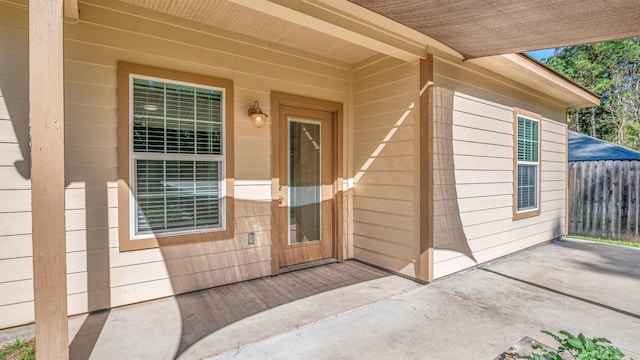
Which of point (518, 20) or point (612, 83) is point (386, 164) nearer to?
point (518, 20)

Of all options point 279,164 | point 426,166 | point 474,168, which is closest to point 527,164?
point 474,168

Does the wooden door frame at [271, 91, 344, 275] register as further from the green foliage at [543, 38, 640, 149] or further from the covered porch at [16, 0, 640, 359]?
the green foliage at [543, 38, 640, 149]

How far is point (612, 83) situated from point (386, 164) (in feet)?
48.8

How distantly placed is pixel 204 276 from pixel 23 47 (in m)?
2.49

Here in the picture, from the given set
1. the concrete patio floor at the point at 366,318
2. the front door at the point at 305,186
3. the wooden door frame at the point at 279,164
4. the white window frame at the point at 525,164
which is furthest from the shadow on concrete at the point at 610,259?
the front door at the point at 305,186

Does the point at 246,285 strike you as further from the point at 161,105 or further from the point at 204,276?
the point at 161,105

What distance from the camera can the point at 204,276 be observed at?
131 inches

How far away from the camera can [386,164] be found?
3.98m

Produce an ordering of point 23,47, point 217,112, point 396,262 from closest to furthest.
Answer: point 23,47 < point 217,112 < point 396,262

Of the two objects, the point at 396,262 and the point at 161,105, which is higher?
the point at 161,105

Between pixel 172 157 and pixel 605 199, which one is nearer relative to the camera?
pixel 172 157

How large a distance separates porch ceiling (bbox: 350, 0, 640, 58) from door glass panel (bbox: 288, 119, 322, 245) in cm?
180

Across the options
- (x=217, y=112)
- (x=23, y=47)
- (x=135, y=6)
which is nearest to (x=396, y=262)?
(x=217, y=112)

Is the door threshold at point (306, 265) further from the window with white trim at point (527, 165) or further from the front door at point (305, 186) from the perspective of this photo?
the window with white trim at point (527, 165)
